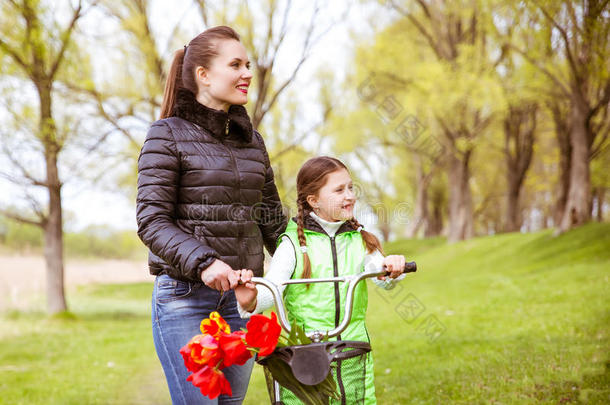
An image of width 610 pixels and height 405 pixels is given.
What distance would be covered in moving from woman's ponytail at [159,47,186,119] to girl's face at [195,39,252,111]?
126 millimetres

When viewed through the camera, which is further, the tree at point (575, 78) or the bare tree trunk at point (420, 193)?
the bare tree trunk at point (420, 193)

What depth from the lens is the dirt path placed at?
593 inches

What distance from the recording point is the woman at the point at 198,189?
7.45ft

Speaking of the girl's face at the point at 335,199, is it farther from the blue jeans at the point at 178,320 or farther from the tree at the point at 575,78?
the tree at the point at 575,78

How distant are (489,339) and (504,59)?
48.9ft

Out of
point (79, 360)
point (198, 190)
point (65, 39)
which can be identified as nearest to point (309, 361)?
point (198, 190)

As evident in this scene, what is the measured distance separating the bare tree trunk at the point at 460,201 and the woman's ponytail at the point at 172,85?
19398 mm

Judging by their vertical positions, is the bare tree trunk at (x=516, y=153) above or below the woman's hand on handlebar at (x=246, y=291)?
above

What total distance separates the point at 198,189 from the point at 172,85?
1.76 ft

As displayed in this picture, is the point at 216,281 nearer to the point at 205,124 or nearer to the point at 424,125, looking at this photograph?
the point at 205,124

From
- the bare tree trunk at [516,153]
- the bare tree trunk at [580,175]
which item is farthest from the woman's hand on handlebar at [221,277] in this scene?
the bare tree trunk at [516,153]

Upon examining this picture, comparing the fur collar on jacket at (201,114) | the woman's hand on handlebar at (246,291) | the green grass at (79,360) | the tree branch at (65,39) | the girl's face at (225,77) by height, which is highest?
the tree branch at (65,39)

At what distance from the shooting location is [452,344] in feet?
23.5

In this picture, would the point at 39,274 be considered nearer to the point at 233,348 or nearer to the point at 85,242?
the point at 85,242
